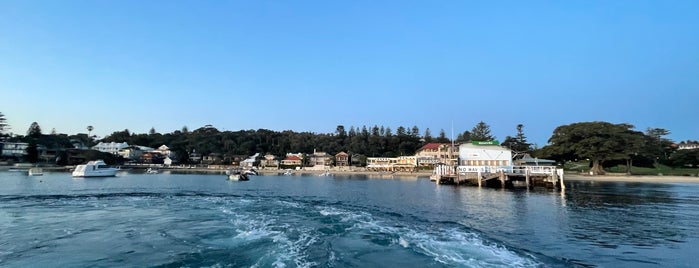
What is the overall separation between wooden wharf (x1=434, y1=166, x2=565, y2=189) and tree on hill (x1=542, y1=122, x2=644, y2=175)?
112 feet

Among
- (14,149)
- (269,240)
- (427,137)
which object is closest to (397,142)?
(427,137)

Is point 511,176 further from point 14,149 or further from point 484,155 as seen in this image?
point 14,149

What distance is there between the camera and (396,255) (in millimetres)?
11484

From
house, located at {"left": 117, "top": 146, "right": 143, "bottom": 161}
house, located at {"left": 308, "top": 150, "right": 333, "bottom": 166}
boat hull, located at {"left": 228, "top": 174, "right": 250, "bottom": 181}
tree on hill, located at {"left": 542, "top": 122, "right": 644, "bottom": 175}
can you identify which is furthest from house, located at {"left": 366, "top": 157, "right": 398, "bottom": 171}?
house, located at {"left": 117, "top": 146, "right": 143, "bottom": 161}

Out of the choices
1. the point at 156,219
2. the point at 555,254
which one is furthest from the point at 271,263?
the point at 156,219

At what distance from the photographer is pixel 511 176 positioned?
1813 inches

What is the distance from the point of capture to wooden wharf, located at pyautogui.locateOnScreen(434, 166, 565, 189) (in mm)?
44219

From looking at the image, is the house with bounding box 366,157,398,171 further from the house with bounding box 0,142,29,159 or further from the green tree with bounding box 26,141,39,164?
the house with bounding box 0,142,29,159

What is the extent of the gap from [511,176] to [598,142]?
3798cm

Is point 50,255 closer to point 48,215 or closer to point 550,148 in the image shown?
point 48,215

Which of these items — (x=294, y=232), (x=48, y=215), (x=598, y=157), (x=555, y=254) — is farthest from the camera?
(x=598, y=157)

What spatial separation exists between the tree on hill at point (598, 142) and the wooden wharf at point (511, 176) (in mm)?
34137

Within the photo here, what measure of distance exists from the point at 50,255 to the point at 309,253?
701 centimetres

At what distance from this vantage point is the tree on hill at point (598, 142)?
72312mm
